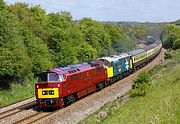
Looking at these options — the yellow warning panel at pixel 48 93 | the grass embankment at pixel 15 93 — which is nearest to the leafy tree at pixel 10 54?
the grass embankment at pixel 15 93

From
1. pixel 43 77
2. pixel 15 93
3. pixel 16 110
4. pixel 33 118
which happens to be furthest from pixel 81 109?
pixel 15 93

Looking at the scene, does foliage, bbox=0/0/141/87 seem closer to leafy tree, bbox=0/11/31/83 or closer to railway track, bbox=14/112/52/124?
leafy tree, bbox=0/11/31/83

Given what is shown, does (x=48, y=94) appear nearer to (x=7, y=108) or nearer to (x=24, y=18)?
(x=7, y=108)

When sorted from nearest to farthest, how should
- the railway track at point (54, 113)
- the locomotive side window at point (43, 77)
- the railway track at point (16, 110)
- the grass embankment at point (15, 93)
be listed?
1. the railway track at point (54, 113)
2. the railway track at point (16, 110)
3. the locomotive side window at point (43, 77)
4. the grass embankment at point (15, 93)

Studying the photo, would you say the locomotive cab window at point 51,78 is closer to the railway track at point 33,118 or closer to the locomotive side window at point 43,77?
the locomotive side window at point 43,77

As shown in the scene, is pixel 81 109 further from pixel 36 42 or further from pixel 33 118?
pixel 36 42

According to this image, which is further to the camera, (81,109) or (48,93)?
(81,109)

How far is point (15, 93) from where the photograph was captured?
3703cm

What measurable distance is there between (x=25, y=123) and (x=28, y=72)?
643 inches

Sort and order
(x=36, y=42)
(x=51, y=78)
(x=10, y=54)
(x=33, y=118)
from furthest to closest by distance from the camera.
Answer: (x=36, y=42) → (x=10, y=54) → (x=51, y=78) → (x=33, y=118)

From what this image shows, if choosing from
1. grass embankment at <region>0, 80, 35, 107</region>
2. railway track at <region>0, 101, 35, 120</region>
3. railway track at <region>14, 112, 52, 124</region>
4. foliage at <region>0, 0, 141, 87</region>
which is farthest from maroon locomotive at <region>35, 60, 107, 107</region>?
foliage at <region>0, 0, 141, 87</region>

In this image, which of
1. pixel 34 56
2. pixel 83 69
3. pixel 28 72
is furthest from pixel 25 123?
pixel 34 56

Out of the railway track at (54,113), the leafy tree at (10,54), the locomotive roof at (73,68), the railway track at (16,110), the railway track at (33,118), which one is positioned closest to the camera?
the railway track at (33,118)

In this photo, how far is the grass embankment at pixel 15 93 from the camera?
34.4 meters
